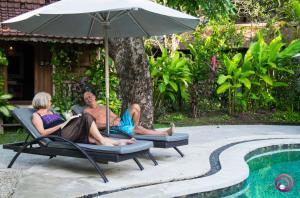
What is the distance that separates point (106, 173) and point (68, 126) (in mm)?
918

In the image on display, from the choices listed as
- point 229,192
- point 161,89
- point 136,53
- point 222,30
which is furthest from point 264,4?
point 229,192

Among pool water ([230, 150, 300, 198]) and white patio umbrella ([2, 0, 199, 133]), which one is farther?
white patio umbrella ([2, 0, 199, 133])

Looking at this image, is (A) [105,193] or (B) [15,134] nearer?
(A) [105,193]

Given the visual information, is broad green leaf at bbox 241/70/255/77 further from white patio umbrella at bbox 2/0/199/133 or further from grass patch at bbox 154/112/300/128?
white patio umbrella at bbox 2/0/199/133

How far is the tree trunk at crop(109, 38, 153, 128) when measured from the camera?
9352mm

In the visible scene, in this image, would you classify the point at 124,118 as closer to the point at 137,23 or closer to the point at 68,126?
the point at 68,126

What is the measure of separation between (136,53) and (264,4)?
13603 mm

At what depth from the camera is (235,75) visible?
15.0m

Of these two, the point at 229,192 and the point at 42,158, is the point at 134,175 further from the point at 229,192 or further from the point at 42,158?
the point at 42,158

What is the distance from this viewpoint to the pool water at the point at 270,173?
6.57 m

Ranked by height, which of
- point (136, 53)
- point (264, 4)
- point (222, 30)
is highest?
point (264, 4)

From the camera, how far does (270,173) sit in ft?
27.0

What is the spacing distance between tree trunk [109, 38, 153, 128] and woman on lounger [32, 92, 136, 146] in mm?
2397

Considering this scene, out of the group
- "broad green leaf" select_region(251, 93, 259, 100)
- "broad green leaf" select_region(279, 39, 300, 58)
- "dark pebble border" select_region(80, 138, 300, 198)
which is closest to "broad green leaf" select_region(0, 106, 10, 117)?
"dark pebble border" select_region(80, 138, 300, 198)
